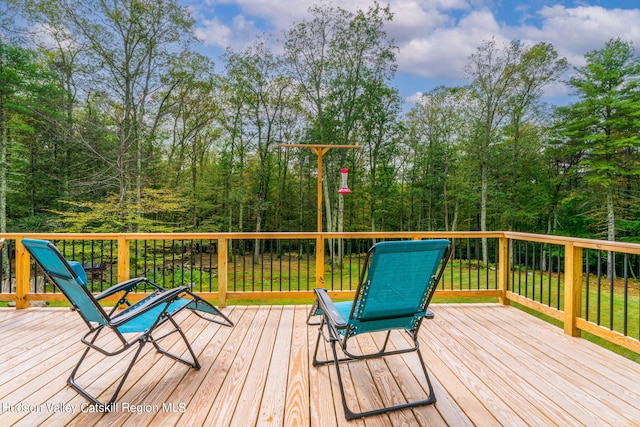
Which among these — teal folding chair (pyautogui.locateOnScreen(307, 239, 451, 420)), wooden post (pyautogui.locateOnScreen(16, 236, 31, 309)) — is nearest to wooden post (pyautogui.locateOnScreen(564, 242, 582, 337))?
teal folding chair (pyautogui.locateOnScreen(307, 239, 451, 420))

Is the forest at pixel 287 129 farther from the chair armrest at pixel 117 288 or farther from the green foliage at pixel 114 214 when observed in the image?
the chair armrest at pixel 117 288

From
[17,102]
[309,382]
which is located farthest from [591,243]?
[17,102]

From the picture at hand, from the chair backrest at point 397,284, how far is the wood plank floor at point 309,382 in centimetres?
45

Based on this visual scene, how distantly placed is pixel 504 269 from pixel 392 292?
9.48ft

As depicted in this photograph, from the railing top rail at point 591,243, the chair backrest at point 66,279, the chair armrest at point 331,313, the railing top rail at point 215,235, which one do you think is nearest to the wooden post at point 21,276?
the railing top rail at point 215,235

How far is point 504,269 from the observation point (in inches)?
154

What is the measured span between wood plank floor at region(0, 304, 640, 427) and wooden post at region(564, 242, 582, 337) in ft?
0.43

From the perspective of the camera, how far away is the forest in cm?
928

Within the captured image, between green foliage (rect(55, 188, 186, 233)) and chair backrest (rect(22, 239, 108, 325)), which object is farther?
green foliage (rect(55, 188, 186, 233))

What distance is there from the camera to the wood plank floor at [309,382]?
1.65 metres

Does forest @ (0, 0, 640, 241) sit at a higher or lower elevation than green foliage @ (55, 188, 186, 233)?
higher

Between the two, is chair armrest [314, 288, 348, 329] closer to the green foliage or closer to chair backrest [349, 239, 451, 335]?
chair backrest [349, 239, 451, 335]

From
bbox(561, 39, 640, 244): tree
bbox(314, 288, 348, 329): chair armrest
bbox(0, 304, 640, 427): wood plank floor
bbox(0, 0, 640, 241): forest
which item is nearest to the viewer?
bbox(0, 304, 640, 427): wood plank floor

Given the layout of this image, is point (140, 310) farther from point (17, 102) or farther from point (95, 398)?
point (17, 102)
